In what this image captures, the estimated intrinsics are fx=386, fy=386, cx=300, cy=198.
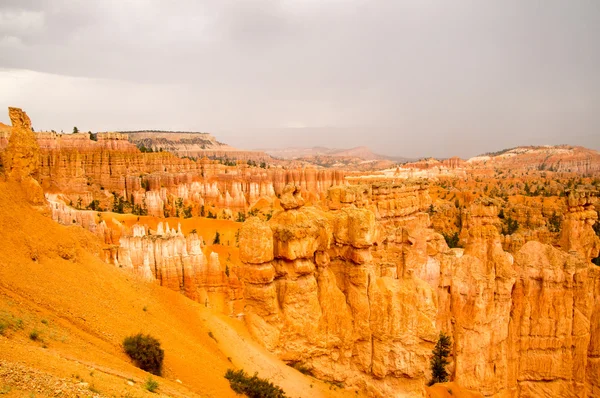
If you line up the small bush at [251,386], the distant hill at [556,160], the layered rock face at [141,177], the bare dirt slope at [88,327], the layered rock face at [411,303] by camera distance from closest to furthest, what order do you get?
the bare dirt slope at [88,327]
the small bush at [251,386]
the layered rock face at [411,303]
the layered rock face at [141,177]
the distant hill at [556,160]

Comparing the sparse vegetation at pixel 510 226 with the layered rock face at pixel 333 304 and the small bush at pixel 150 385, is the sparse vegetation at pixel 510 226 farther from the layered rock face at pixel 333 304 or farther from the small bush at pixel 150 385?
the small bush at pixel 150 385

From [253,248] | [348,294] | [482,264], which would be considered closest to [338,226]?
[348,294]

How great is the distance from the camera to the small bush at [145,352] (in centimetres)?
954

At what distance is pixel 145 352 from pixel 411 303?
32.6 ft

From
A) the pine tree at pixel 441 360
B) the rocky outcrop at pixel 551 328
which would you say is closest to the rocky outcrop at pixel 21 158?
the pine tree at pixel 441 360

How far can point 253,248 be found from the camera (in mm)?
14016

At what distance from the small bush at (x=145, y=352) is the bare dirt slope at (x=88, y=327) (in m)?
0.25

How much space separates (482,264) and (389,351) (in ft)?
27.8

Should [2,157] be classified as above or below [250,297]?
above

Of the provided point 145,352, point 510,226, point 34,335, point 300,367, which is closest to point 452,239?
point 510,226

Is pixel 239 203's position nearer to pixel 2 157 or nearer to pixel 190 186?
pixel 190 186

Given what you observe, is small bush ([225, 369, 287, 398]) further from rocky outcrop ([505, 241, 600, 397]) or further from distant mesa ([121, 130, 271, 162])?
distant mesa ([121, 130, 271, 162])

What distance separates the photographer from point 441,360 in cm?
1919

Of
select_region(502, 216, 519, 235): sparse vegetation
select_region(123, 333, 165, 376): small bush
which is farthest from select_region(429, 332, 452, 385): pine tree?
select_region(502, 216, 519, 235): sparse vegetation
